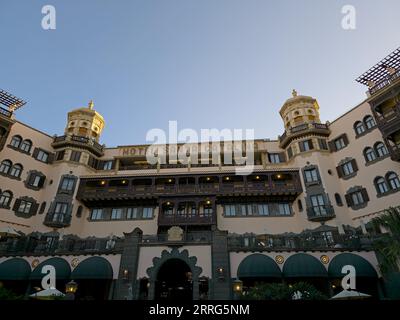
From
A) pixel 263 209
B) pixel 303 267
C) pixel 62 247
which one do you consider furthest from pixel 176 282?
pixel 263 209

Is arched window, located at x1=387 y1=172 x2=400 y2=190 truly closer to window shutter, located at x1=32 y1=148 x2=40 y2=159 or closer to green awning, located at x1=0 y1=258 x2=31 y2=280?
green awning, located at x1=0 y1=258 x2=31 y2=280

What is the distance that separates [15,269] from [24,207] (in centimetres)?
1029

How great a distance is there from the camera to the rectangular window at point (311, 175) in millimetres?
33750

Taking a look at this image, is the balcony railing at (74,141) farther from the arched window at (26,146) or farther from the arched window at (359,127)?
the arched window at (359,127)

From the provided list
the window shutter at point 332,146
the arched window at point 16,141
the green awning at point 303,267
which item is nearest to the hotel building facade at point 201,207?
the green awning at point 303,267

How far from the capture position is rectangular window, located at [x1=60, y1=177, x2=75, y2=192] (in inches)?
1401

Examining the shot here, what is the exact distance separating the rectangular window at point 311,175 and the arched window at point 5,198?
39.0 m

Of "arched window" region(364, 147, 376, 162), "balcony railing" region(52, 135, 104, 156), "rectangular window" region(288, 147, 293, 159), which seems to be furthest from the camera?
"balcony railing" region(52, 135, 104, 156)

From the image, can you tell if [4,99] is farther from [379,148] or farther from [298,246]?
[379,148]

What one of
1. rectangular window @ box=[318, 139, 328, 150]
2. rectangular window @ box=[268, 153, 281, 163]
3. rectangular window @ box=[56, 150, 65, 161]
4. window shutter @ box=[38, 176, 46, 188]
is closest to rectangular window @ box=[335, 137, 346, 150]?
rectangular window @ box=[318, 139, 328, 150]

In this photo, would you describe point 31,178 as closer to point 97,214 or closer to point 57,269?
point 97,214

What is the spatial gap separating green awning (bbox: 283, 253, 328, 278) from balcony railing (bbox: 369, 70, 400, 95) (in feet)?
70.9

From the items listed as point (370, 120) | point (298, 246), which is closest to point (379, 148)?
point (370, 120)
